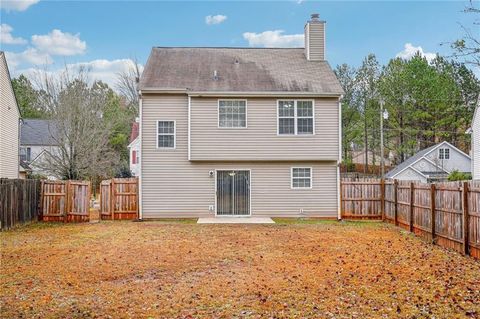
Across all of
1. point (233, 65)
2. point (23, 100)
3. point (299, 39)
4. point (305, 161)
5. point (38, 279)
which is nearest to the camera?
point (38, 279)

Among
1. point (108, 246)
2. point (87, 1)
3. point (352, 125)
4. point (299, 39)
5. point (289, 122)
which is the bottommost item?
point (108, 246)

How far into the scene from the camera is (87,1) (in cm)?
1770

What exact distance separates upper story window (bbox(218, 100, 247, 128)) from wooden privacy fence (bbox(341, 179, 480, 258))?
5.10 m

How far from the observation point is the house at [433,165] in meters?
32.1

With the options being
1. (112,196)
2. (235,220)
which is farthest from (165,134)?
(235,220)

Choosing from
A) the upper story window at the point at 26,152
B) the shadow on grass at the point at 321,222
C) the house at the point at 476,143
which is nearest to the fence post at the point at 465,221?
the shadow on grass at the point at 321,222

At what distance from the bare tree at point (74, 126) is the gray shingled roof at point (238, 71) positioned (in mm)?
7540

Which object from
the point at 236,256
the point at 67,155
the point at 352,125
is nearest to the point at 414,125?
the point at 352,125

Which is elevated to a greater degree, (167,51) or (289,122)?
(167,51)

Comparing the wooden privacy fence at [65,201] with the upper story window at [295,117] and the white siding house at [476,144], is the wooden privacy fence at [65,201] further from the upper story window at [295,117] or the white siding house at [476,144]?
the white siding house at [476,144]

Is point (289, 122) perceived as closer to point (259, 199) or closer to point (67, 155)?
point (259, 199)

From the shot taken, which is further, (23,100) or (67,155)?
(23,100)

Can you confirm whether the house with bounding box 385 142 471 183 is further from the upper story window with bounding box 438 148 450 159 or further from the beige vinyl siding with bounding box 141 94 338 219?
the beige vinyl siding with bounding box 141 94 338 219

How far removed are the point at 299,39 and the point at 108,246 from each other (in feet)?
73.1
